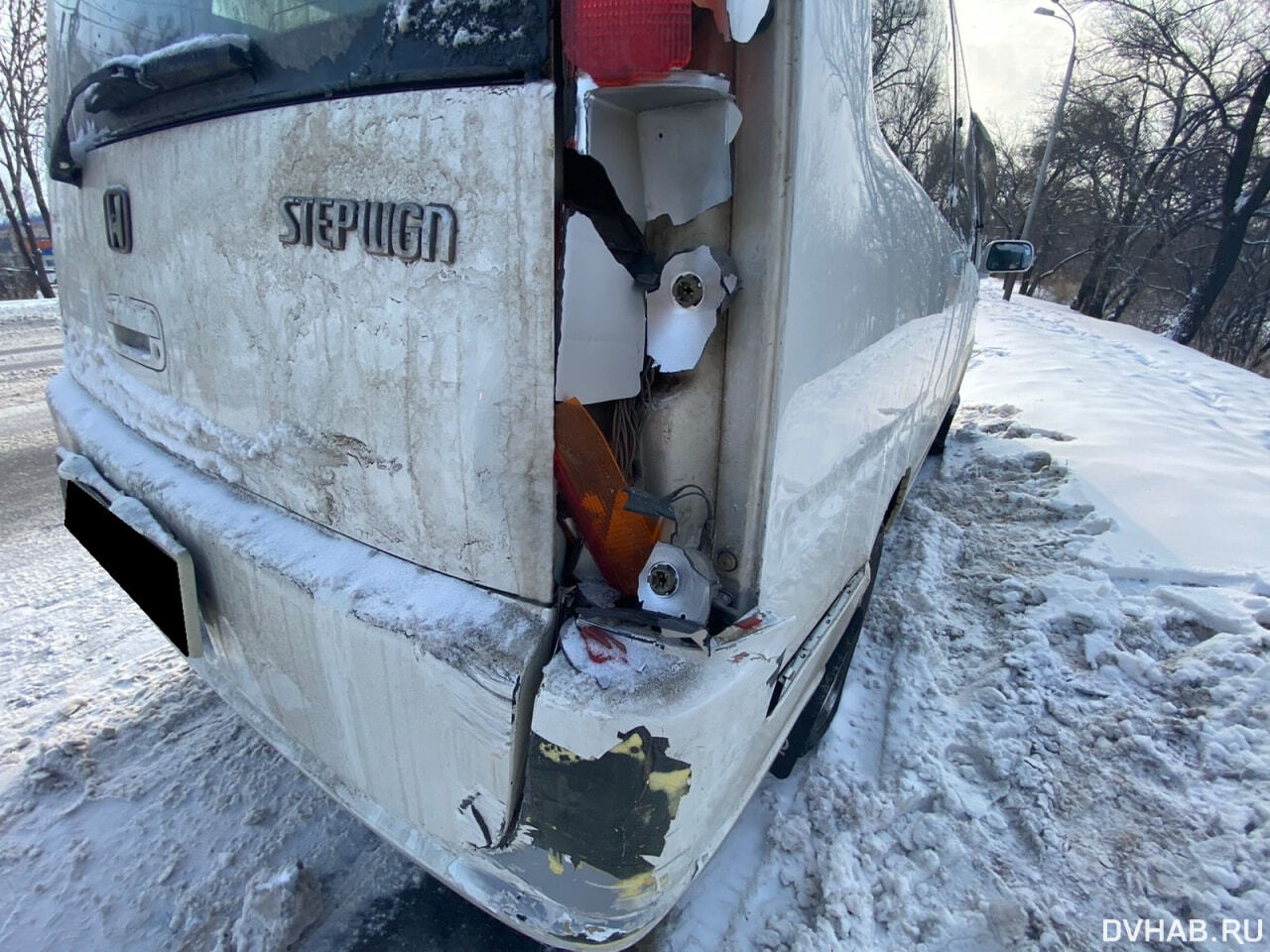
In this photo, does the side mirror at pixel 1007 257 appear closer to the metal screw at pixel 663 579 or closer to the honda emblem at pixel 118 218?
the metal screw at pixel 663 579

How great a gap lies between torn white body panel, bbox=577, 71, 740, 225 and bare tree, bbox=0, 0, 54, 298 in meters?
12.9

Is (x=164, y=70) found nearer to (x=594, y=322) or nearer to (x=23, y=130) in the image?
(x=594, y=322)

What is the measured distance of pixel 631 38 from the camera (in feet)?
2.69

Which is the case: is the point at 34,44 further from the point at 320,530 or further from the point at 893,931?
the point at 893,931

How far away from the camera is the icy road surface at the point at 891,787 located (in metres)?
1.70

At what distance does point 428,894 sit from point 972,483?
4.39 meters

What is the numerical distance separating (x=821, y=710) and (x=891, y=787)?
1.21 feet

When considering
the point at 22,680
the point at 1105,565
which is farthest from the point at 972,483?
the point at 22,680

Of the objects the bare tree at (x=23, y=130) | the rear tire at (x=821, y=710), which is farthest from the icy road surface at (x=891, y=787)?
the bare tree at (x=23, y=130)

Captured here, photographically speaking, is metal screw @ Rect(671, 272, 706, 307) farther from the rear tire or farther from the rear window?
the rear tire

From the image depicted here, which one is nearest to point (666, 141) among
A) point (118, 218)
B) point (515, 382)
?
point (515, 382)

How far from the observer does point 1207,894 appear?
1820 millimetres

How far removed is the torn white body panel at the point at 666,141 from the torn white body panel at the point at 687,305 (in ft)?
0.21

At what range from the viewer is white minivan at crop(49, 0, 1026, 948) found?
92 centimetres
